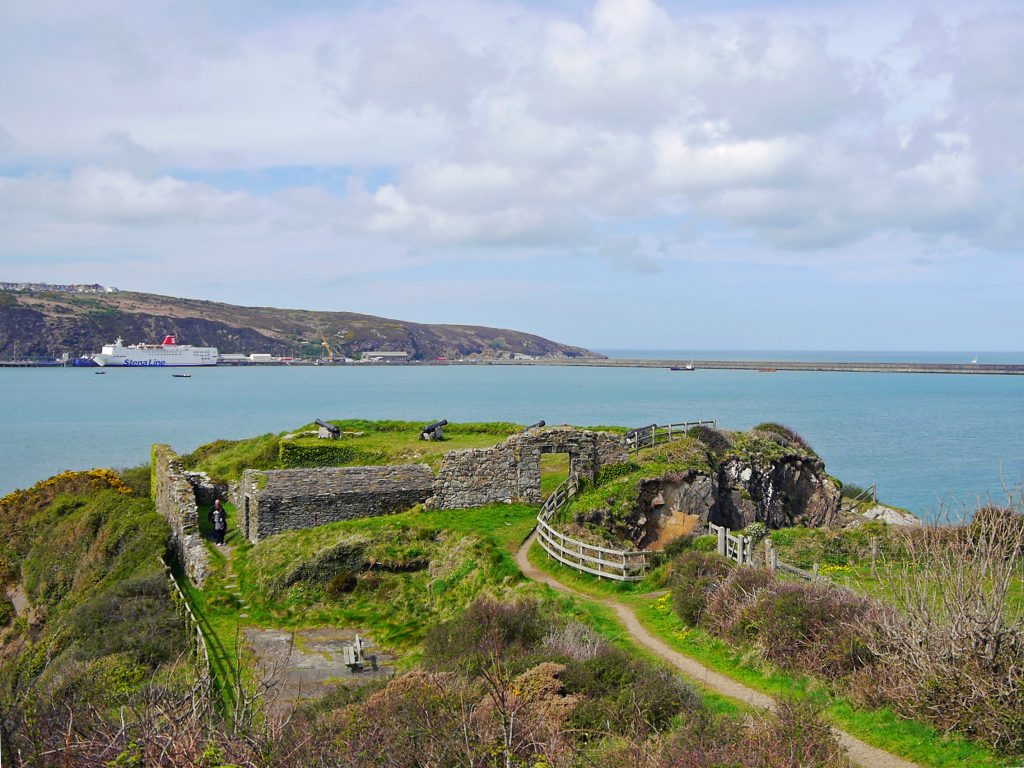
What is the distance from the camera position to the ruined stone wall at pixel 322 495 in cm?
2250

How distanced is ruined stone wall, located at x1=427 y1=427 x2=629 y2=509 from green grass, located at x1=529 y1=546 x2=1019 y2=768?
6.82 m

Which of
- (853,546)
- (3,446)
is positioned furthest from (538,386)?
(853,546)

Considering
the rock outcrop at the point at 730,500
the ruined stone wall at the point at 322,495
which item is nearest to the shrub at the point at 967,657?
the rock outcrop at the point at 730,500

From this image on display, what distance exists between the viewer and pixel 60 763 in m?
6.29

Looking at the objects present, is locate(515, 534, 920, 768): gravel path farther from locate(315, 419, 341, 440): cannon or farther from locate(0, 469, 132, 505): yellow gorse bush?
locate(0, 469, 132, 505): yellow gorse bush

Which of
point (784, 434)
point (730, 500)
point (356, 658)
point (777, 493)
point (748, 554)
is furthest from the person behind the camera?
point (784, 434)

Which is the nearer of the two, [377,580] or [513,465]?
[377,580]

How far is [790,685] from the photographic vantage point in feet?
37.5

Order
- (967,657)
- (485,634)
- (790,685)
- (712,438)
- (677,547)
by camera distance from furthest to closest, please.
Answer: (712,438) → (677,547) → (485,634) → (790,685) → (967,657)

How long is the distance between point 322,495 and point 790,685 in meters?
15.2

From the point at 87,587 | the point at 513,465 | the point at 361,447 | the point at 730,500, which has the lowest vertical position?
the point at 87,587

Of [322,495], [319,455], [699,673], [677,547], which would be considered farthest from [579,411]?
[699,673]

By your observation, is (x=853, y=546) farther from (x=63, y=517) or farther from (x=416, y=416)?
(x=416, y=416)

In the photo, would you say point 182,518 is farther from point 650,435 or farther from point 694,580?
point 650,435
